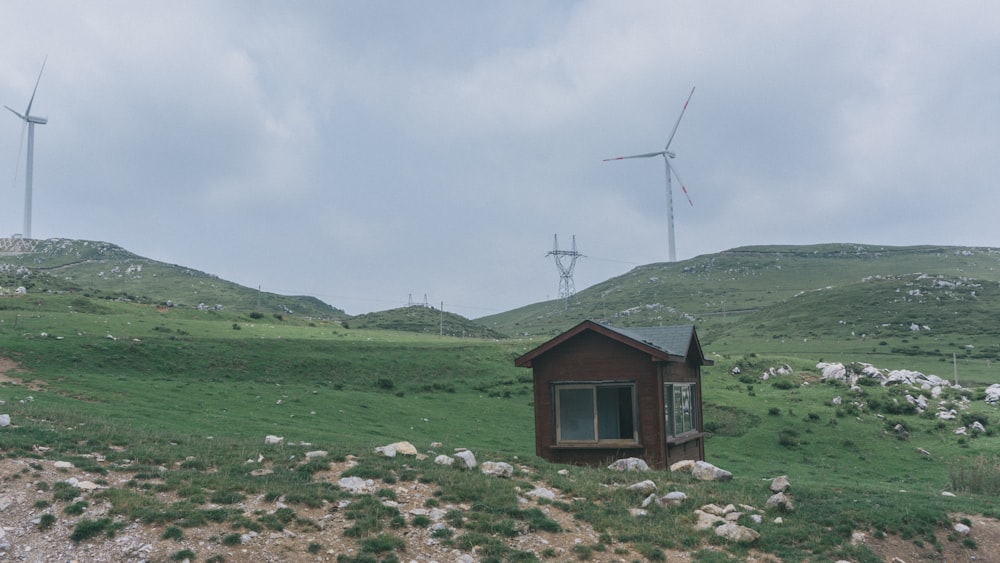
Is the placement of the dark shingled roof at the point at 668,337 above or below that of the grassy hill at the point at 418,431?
above

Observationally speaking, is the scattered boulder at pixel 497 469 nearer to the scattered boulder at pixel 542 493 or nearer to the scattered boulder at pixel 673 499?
the scattered boulder at pixel 542 493

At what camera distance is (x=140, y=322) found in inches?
2371

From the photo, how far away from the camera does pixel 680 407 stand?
26.6 metres

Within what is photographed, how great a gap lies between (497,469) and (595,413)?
710 centimetres

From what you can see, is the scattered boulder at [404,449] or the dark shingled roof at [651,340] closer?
the scattered boulder at [404,449]

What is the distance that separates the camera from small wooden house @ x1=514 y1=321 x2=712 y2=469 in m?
23.2

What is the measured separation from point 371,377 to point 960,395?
42947 millimetres

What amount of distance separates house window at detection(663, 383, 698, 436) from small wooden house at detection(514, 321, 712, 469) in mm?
101

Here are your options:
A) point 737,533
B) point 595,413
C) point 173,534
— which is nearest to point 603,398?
point 595,413

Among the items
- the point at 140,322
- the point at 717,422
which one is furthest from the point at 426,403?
the point at 140,322

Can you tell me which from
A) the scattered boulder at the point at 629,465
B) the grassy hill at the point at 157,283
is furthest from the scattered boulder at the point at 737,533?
the grassy hill at the point at 157,283

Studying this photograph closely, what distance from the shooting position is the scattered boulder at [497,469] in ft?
56.2

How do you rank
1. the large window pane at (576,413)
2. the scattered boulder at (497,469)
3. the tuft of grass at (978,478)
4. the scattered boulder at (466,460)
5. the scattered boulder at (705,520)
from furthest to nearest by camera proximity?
the large window pane at (576,413) < the tuft of grass at (978,478) < the scattered boulder at (466,460) < the scattered boulder at (497,469) < the scattered boulder at (705,520)

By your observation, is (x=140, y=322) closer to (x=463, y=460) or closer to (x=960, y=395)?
(x=463, y=460)
